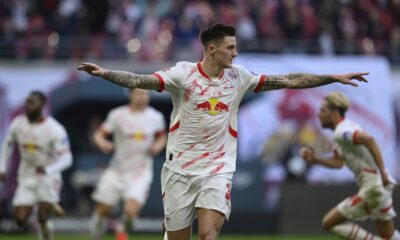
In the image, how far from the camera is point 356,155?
1244 centimetres

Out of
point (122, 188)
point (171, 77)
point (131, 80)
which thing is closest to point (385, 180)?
point (171, 77)

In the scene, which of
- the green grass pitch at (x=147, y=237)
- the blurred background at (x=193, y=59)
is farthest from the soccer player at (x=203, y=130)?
the blurred background at (x=193, y=59)

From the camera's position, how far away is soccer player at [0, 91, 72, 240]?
1445cm

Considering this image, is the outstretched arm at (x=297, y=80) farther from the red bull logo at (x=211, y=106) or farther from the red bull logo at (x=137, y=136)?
the red bull logo at (x=137, y=136)

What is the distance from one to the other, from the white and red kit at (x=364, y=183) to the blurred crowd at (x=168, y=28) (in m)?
11.1

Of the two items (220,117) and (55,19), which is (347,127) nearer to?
(220,117)

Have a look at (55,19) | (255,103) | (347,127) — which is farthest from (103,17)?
(347,127)

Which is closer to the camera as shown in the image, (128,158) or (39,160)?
(39,160)

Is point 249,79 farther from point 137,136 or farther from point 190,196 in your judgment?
point 137,136

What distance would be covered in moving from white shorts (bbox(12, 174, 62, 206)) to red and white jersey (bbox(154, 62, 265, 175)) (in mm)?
4872

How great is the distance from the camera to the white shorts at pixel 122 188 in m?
15.9

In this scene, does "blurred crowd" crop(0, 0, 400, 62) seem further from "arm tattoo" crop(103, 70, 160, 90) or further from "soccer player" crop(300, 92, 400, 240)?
"arm tattoo" crop(103, 70, 160, 90)

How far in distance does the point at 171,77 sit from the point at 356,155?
3591 mm

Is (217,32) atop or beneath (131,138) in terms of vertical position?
atop
